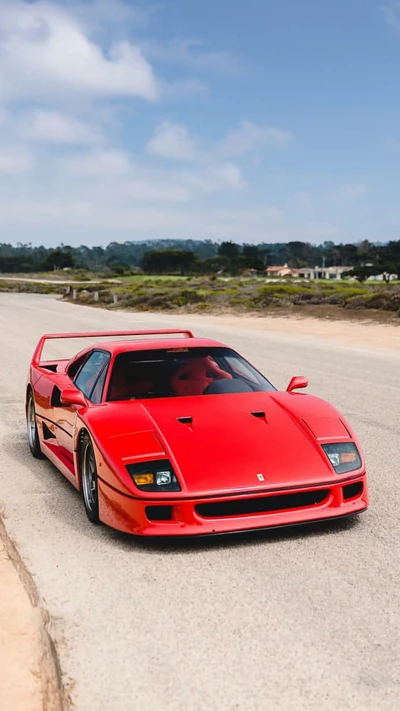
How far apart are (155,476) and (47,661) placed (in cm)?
169

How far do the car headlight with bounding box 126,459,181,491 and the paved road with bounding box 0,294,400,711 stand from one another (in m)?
0.41

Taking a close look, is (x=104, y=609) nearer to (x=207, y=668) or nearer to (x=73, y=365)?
(x=207, y=668)

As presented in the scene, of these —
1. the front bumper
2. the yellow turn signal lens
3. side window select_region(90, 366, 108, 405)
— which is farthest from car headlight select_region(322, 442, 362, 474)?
side window select_region(90, 366, 108, 405)

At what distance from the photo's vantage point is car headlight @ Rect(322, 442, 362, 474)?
18.6 ft

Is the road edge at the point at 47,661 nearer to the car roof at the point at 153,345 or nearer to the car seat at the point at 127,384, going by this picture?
the car seat at the point at 127,384

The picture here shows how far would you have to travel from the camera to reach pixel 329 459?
566 cm

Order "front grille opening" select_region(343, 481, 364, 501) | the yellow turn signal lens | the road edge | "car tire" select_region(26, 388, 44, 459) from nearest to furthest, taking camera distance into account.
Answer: the road edge < the yellow turn signal lens < "front grille opening" select_region(343, 481, 364, 501) < "car tire" select_region(26, 388, 44, 459)

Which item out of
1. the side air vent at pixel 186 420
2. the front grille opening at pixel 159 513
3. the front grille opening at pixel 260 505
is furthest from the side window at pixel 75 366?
the front grille opening at pixel 260 505

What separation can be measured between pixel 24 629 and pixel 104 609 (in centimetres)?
46

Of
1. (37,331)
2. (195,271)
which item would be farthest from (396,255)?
(37,331)

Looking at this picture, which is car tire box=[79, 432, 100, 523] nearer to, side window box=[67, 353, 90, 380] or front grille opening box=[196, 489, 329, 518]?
front grille opening box=[196, 489, 329, 518]

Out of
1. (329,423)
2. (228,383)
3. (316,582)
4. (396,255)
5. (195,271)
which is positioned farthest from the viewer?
(195,271)

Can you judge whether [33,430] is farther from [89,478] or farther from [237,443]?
[237,443]

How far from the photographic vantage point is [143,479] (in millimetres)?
5312
